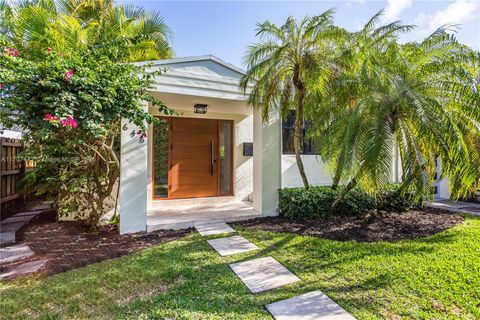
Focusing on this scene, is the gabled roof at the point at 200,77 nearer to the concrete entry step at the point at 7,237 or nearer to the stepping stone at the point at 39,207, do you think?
the concrete entry step at the point at 7,237

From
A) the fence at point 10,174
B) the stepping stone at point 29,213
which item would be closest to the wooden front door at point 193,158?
the stepping stone at point 29,213

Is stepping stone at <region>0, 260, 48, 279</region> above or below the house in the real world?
below

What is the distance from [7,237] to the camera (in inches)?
212

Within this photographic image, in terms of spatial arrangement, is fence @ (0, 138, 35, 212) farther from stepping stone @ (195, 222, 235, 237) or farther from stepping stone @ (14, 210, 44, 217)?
stepping stone @ (195, 222, 235, 237)

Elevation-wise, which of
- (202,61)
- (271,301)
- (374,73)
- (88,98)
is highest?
(202,61)

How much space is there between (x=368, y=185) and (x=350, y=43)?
3387 mm

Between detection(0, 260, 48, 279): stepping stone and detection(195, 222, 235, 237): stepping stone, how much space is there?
2.98 metres

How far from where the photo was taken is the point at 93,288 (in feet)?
A: 10.9

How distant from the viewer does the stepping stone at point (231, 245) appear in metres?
4.63

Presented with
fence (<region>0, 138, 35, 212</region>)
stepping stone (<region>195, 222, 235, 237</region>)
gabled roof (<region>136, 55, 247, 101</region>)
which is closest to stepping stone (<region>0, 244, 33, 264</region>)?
→ fence (<region>0, 138, 35, 212</region>)

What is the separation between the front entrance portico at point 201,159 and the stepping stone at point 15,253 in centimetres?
170

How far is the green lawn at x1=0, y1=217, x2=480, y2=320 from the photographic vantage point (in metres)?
2.86

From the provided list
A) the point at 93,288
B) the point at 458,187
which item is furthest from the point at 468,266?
the point at 93,288

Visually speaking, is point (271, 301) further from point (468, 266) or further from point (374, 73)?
point (374, 73)
